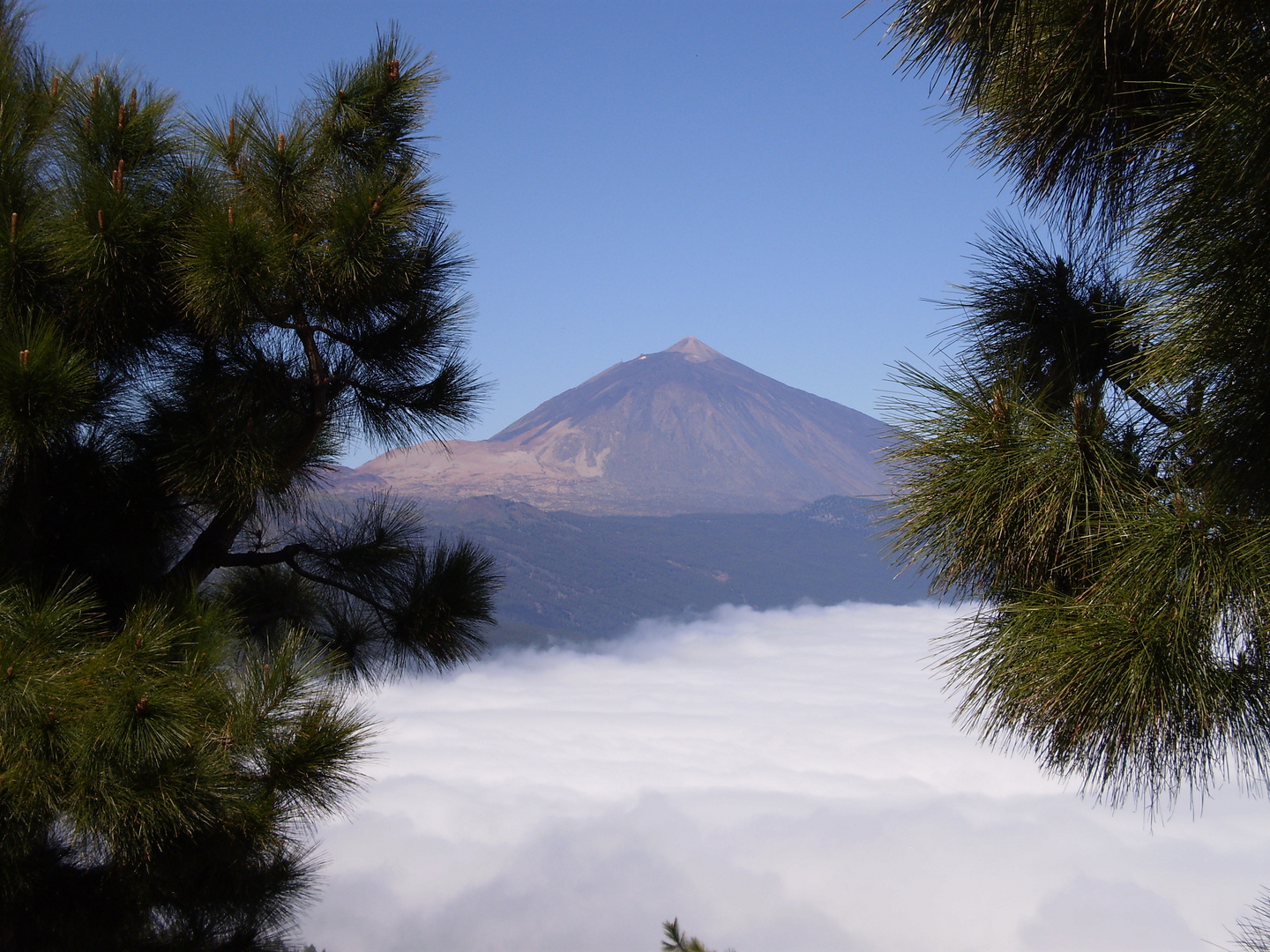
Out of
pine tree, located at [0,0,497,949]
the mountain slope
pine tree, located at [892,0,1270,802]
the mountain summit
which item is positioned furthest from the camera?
the mountain summit

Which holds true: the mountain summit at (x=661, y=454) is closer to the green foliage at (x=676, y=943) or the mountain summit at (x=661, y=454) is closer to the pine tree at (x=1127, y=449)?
the green foliage at (x=676, y=943)

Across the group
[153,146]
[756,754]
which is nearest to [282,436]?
[153,146]

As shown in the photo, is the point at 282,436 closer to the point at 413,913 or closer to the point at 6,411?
the point at 6,411

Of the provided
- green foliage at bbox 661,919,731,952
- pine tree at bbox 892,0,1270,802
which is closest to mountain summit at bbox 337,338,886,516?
green foliage at bbox 661,919,731,952

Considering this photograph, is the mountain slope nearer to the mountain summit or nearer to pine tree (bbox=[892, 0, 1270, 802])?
the mountain summit

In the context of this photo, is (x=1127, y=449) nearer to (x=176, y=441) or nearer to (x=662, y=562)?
(x=176, y=441)

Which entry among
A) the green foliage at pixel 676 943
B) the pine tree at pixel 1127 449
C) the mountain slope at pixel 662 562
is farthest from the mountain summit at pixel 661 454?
the pine tree at pixel 1127 449
